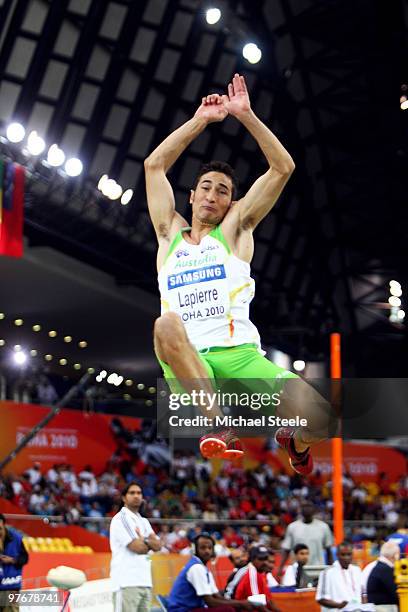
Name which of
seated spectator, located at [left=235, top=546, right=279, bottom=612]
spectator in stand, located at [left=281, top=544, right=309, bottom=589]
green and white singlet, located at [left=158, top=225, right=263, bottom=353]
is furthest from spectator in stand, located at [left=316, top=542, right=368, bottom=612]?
green and white singlet, located at [left=158, top=225, right=263, bottom=353]

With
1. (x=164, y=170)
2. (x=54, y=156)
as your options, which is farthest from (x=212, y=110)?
(x=54, y=156)

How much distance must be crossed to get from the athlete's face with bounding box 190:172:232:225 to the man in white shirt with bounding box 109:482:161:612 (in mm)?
4292

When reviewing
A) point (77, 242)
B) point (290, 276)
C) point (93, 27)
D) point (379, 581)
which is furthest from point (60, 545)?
point (290, 276)

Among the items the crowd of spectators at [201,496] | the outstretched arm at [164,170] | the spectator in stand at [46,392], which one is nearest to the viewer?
the outstretched arm at [164,170]

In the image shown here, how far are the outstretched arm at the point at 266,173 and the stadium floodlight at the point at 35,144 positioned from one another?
1161 cm

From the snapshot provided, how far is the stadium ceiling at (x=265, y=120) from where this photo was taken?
20609mm

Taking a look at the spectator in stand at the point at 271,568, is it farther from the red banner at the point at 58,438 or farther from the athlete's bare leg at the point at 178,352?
the red banner at the point at 58,438

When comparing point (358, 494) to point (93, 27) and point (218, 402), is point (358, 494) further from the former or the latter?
point (218, 402)

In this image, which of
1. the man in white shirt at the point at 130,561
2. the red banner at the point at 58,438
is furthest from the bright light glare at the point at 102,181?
the man in white shirt at the point at 130,561

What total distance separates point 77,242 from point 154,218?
15.1 meters

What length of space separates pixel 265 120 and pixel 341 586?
783 inches

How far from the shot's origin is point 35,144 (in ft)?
58.5

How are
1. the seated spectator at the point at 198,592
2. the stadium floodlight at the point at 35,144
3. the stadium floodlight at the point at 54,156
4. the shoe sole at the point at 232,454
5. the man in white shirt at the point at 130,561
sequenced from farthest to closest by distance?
the stadium floodlight at the point at 54,156 → the stadium floodlight at the point at 35,144 → the seated spectator at the point at 198,592 → the man in white shirt at the point at 130,561 → the shoe sole at the point at 232,454

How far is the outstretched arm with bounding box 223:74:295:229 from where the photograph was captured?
20.8 ft
